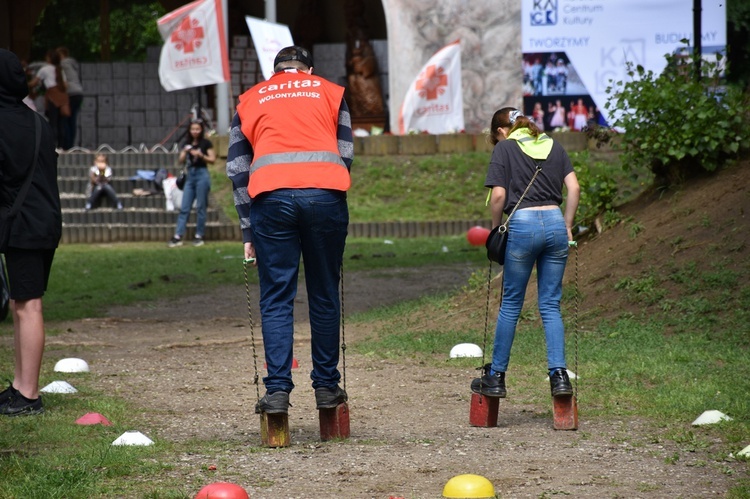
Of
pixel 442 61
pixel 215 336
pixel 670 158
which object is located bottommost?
pixel 215 336

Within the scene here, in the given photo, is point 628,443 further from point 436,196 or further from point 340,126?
point 436,196

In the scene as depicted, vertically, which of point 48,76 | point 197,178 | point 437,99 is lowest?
point 197,178

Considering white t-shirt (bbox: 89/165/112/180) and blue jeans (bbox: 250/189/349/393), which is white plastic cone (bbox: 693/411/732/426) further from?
white t-shirt (bbox: 89/165/112/180)

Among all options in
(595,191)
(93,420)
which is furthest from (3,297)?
(595,191)

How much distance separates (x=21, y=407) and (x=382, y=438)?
199 cm

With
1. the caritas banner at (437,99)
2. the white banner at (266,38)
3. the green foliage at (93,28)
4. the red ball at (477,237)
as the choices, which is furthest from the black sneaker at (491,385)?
the green foliage at (93,28)

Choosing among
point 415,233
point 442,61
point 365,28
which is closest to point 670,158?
point 415,233

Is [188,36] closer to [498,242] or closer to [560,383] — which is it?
[498,242]

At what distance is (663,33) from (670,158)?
13.9 metres

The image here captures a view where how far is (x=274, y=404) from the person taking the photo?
18.1ft

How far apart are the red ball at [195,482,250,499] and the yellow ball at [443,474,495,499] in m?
0.76

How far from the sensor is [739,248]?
9.17 metres

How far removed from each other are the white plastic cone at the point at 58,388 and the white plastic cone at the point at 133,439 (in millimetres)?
1653

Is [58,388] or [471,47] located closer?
[58,388]
